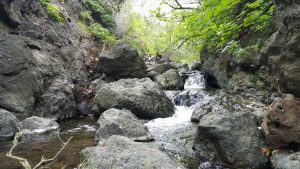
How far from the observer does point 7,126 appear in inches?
280

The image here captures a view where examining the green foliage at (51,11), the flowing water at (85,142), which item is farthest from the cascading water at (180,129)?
the green foliage at (51,11)

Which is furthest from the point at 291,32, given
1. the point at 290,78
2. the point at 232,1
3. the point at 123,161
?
the point at 123,161

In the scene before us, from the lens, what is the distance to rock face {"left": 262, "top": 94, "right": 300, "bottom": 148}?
5.26 meters

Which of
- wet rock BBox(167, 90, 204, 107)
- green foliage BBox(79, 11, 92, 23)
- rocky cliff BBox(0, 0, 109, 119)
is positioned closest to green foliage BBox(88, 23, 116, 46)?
green foliage BBox(79, 11, 92, 23)

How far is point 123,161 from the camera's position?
4.38 meters

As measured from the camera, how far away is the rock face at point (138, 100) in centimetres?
980

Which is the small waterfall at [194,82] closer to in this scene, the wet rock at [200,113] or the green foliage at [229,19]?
the wet rock at [200,113]

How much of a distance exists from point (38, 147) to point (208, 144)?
3672 millimetres

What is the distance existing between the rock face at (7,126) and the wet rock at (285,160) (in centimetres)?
579

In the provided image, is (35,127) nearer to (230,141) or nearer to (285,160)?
(230,141)

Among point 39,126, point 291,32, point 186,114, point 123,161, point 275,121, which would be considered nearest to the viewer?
point 123,161

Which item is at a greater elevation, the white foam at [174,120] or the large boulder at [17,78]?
Answer: the large boulder at [17,78]

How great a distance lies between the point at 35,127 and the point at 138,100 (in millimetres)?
3429

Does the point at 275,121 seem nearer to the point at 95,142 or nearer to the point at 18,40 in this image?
the point at 95,142
